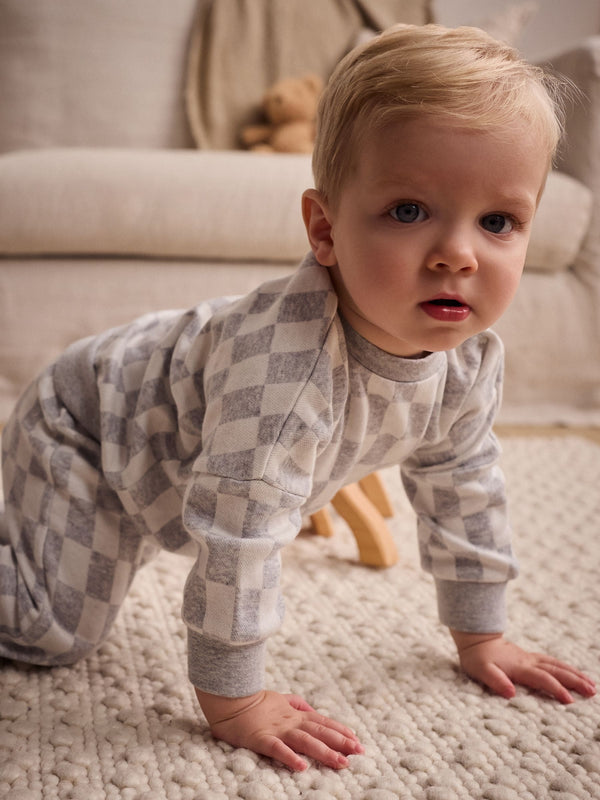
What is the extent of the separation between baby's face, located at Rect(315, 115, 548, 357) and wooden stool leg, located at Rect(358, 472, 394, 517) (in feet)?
1.64

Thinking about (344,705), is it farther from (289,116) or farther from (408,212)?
(289,116)

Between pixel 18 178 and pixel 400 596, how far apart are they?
95 centimetres

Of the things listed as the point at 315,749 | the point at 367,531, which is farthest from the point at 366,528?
the point at 315,749

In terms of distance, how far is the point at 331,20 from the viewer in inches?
73.4

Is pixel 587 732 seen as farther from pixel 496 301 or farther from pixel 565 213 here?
pixel 565 213

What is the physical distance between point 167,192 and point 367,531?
72cm

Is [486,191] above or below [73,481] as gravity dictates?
above

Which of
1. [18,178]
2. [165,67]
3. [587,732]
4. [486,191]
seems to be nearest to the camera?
[486,191]

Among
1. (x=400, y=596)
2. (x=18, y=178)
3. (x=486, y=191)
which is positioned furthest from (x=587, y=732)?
(x=18, y=178)

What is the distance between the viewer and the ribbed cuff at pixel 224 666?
62cm

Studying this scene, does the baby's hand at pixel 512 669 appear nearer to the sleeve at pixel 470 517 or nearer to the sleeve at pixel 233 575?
the sleeve at pixel 470 517

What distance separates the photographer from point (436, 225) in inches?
22.6

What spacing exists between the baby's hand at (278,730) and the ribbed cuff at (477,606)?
0.16m

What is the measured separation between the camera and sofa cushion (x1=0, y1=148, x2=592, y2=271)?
140 centimetres
